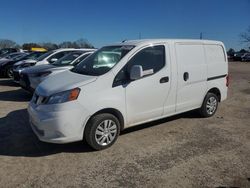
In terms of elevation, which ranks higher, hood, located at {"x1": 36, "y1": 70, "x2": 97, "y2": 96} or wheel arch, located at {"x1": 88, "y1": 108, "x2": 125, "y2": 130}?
hood, located at {"x1": 36, "y1": 70, "x2": 97, "y2": 96}

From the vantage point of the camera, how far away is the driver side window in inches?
191

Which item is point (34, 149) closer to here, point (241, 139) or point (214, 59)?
point (241, 139)

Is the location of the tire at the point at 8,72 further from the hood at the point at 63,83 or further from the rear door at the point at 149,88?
the rear door at the point at 149,88

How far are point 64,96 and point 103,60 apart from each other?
147 centimetres

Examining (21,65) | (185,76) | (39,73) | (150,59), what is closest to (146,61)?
(150,59)

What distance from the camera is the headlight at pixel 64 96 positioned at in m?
4.37

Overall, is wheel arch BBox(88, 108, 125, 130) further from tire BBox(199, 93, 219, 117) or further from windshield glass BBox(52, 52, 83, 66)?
windshield glass BBox(52, 52, 83, 66)

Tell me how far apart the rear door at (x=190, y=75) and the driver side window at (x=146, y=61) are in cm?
45

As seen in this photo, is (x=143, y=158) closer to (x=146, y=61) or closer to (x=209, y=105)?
(x=146, y=61)

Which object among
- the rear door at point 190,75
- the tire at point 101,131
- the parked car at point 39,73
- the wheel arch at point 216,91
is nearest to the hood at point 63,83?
the tire at point 101,131

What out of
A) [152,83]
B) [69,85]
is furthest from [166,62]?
[69,85]

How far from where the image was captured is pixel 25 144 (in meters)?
5.03

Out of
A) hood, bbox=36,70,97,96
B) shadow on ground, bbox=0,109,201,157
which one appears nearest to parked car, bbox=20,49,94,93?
shadow on ground, bbox=0,109,201,157

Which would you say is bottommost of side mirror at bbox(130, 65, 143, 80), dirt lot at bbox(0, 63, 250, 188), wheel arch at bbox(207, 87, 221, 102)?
dirt lot at bbox(0, 63, 250, 188)
